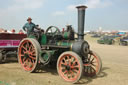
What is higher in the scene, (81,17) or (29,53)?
(81,17)

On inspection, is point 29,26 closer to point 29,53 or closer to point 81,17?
point 29,53

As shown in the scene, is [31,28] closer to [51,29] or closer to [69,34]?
[51,29]

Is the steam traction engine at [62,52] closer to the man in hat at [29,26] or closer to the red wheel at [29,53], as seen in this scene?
the red wheel at [29,53]

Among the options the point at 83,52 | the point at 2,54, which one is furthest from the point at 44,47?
the point at 2,54

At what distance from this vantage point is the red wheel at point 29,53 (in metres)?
4.98

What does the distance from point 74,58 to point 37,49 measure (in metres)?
1.36

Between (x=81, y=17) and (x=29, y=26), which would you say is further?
(x=29, y=26)

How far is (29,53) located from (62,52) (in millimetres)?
1143

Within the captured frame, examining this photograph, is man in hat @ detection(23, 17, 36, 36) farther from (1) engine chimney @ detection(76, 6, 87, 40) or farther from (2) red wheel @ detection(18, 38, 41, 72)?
(1) engine chimney @ detection(76, 6, 87, 40)

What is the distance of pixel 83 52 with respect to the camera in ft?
15.1

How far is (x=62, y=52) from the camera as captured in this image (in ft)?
17.0

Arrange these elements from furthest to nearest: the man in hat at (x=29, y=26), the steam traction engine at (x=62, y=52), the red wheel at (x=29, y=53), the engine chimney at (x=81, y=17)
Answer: the man in hat at (x=29, y=26) < the red wheel at (x=29, y=53) < the engine chimney at (x=81, y=17) < the steam traction engine at (x=62, y=52)

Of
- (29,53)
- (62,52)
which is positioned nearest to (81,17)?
(62,52)

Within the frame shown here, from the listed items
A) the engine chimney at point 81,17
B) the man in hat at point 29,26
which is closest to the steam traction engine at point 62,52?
the engine chimney at point 81,17
